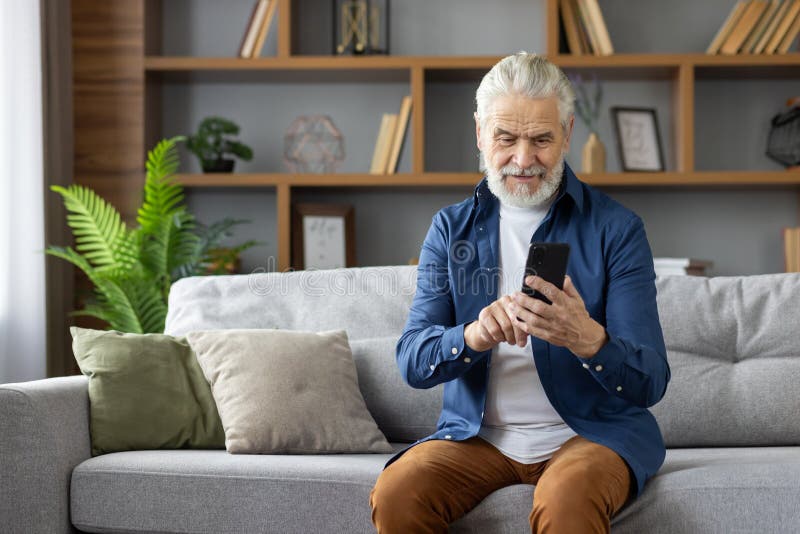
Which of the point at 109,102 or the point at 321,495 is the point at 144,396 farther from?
the point at 109,102

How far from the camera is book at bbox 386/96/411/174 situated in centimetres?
368

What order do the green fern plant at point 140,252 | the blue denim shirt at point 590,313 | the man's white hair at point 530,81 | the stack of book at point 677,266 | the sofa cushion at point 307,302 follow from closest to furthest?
1. the blue denim shirt at point 590,313
2. the man's white hair at point 530,81
3. the sofa cushion at point 307,302
4. the green fern plant at point 140,252
5. the stack of book at point 677,266

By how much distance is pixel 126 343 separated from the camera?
7.32 ft

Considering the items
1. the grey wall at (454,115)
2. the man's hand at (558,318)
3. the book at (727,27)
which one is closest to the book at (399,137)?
the grey wall at (454,115)

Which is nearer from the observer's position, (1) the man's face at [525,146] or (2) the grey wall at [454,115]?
(1) the man's face at [525,146]

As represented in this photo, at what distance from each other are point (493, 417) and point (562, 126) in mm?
563

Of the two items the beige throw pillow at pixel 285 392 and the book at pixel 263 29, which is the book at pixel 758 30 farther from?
the beige throw pillow at pixel 285 392

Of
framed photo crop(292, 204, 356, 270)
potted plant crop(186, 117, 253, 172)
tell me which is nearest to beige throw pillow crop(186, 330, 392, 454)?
framed photo crop(292, 204, 356, 270)

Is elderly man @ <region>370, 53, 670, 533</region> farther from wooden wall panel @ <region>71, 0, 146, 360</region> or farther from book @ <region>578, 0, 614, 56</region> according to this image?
wooden wall panel @ <region>71, 0, 146, 360</region>

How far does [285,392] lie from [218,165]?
1.77 m

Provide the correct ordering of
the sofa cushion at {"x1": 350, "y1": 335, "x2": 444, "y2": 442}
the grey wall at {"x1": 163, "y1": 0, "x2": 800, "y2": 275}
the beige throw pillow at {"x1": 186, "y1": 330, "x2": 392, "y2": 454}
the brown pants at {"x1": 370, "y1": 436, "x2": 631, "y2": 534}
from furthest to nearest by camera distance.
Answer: the grey wall at {"x1": 163, "y1": 0, "x2": 800, "y2": 275} → the sofa cushion at {"x1": 350, "y1": 335, "x2": 444, "y2": 442} → the beige throw pillow at {"x1": 186, "y1": 330, "x2": 392, "y2": 454} → the brown pants at {"x1": 370, "y1": 436, "x2": 631, "y2": 534}

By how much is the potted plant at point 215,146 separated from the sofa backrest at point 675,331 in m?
1.23

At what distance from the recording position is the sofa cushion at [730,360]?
2193 millimetres

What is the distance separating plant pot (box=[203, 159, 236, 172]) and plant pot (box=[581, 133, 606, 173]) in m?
1.39
